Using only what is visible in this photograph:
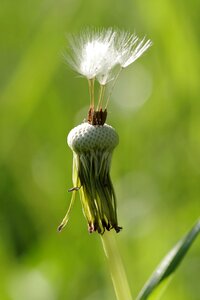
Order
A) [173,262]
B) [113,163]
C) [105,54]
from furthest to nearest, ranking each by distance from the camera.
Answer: [113,163] < [105,54] < [173,262]

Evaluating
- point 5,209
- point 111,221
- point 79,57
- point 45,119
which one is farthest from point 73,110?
point 111,221

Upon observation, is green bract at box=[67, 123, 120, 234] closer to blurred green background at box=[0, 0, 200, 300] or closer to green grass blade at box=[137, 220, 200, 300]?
green grass blade at box=[137, 220, 200, 300]

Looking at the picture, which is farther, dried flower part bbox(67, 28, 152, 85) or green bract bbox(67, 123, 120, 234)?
dried flower part bbox(67, 28, 152, 85)

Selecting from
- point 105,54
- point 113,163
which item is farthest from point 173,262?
point 113,163

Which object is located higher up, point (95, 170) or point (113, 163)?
point (95, 170)

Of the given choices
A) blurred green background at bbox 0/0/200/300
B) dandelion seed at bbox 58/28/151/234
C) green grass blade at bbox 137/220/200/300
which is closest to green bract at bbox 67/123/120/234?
dandelion seed at bbox 58/28/151/234

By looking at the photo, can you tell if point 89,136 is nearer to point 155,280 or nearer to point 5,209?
point 155,280

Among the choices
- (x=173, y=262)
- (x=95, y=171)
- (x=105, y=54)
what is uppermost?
(x=105, y=54)

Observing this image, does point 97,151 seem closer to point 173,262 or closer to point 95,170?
point 95,170
